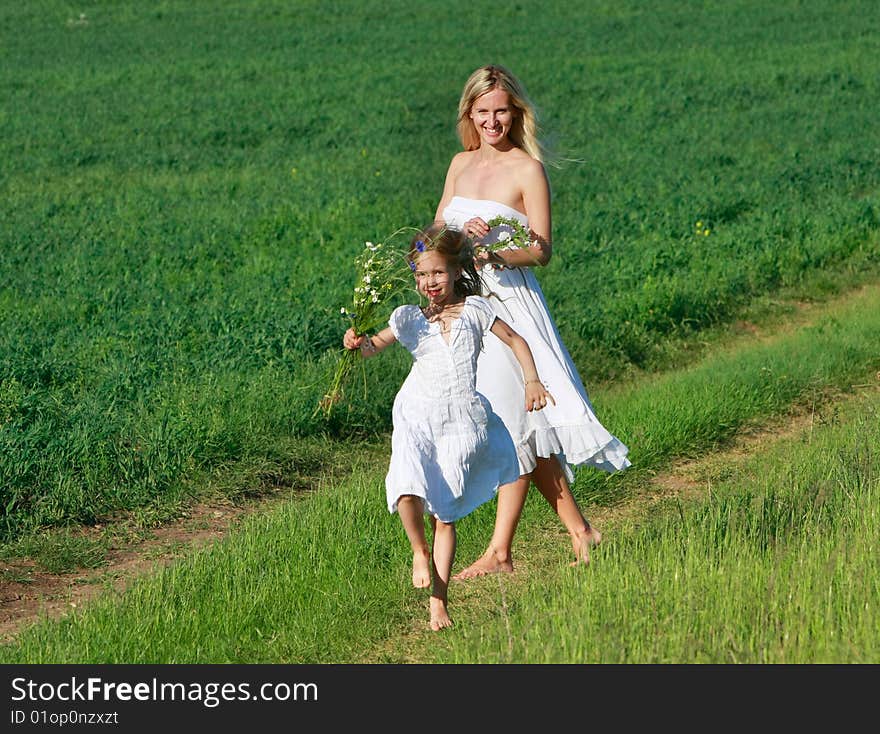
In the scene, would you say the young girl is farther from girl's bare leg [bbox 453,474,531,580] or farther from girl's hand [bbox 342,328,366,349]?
girl's bare leg [bbox 453,474,531,580]

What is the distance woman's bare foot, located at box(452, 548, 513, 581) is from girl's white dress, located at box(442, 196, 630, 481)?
1.38 feet

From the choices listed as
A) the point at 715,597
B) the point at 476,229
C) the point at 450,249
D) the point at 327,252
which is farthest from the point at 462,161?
the point at 327,252

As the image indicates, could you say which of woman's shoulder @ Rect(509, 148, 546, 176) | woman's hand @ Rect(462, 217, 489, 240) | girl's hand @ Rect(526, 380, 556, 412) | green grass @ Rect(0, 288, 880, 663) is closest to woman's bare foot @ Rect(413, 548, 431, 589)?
green grass @ Rect(0, 288, 880, 663)

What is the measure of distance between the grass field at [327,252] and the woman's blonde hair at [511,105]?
0.71 feet

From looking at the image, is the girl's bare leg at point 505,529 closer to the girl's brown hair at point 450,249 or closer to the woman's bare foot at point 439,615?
the woman's bare foot at point 439,615

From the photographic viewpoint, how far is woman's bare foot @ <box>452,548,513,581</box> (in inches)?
235

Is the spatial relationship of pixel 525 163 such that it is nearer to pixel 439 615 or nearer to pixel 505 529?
pixel 505 529

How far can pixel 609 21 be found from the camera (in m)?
35.5

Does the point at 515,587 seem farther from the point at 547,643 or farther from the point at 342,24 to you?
the point at 342,24

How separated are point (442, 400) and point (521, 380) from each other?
33.5 inches

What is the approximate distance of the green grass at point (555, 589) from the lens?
4359 mm

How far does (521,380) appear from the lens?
6.04 m

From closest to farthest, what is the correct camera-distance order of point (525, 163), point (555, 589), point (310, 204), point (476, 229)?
point (555, 589)
point (476, 229)
point (525, 163)
point (310, 204)

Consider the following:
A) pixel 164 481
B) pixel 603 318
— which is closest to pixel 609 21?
pixel 603 318
